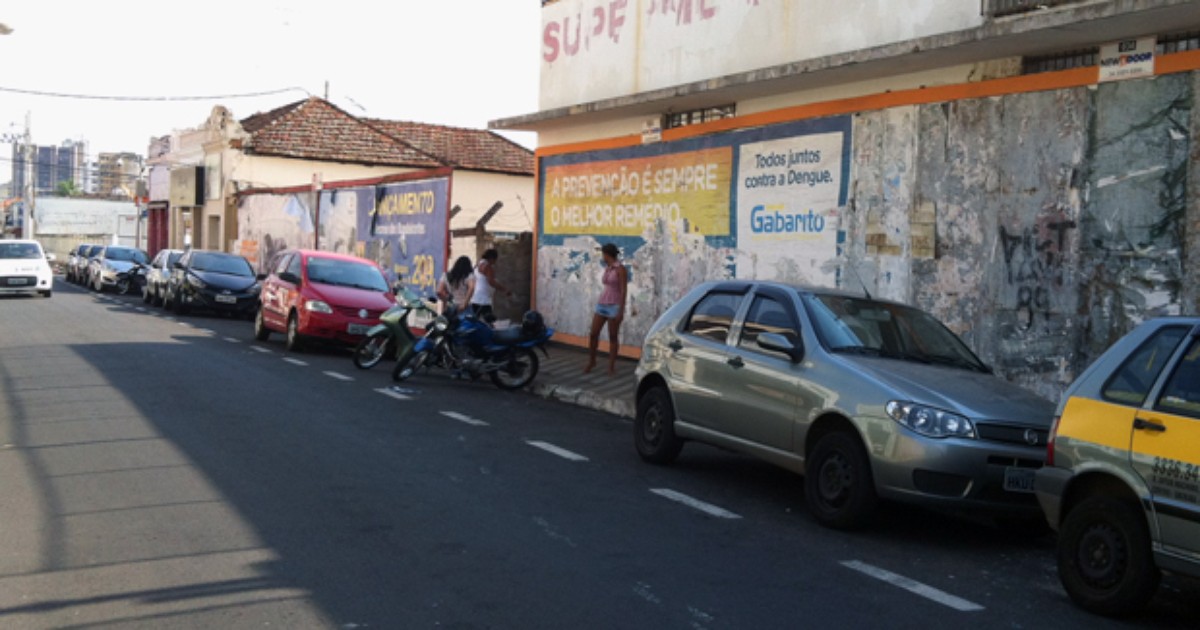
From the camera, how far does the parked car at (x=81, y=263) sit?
148 ft

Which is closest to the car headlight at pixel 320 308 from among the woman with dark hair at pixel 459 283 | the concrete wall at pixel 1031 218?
the woman with dark hair at pixel 459 283

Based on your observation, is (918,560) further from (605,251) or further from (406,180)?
(406,180)

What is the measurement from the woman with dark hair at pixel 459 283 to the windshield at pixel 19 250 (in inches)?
785

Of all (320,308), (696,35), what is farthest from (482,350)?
(696,35)

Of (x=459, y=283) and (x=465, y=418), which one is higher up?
(x=459, y=283)

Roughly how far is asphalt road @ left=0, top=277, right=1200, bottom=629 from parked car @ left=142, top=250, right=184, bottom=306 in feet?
59.5

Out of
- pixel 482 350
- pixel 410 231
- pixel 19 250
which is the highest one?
pixel 410 231

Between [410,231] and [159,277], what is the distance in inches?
339

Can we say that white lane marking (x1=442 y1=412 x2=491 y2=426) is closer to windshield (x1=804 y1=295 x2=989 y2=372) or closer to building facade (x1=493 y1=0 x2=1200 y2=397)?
windshield (x1=804 y1=295 x2=989 y2=372)

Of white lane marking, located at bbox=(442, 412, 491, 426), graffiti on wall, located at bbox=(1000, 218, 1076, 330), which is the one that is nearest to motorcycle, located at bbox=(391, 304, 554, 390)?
white lane marking, located at bbox=(442, 412, 491, 426)

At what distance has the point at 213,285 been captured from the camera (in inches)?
1073

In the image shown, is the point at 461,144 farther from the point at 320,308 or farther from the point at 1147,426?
the point at 1147,426

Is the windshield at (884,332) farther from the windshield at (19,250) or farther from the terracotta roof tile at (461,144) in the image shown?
the terracotta roof tile at (461,144)

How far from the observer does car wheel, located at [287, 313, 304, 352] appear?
761 inches
